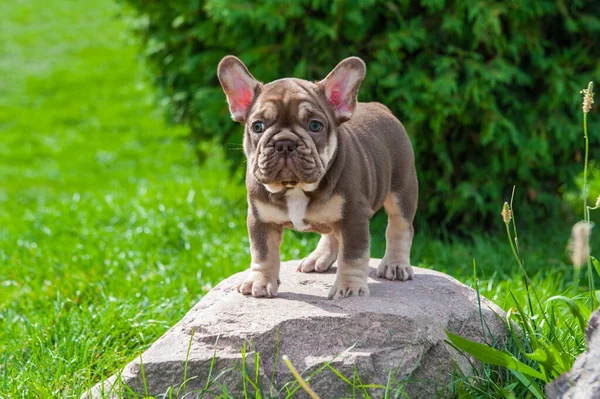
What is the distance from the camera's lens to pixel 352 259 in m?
3.96

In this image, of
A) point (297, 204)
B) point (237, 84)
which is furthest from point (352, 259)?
point (237, 84)

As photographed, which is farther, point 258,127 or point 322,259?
point 322,259

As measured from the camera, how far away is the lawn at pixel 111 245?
4.72 m

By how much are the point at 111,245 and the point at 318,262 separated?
3.07m

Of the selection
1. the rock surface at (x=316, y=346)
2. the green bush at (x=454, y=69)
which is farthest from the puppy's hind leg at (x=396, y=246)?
the green bush at (x=454, y=69)

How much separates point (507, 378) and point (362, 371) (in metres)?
0.79

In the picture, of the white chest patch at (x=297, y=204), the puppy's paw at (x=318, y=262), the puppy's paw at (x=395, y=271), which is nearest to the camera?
the white chest patch at (x=297, y=204)

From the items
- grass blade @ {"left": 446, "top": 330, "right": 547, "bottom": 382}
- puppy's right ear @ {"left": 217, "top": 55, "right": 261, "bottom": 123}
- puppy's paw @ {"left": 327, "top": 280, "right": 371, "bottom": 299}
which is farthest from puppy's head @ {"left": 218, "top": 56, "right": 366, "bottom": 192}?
grass blade @ {"left": 446, "top": 330, "right": 547, "bottom": 382}

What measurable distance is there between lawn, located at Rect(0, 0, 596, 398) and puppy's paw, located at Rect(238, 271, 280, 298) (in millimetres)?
901

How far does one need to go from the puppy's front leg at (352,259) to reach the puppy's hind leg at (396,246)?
1.72ft

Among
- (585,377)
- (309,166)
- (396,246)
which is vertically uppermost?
(309,166)

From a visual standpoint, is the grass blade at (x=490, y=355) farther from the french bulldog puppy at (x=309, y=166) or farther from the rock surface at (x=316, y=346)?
the french bulldog puppy at (x=309, y=166)

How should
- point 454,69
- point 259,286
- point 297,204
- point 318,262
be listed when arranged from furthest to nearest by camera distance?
point 454,69 → point 318,262 → point 259,286 → point 297,204

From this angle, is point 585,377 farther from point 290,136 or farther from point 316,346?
point 290,136
